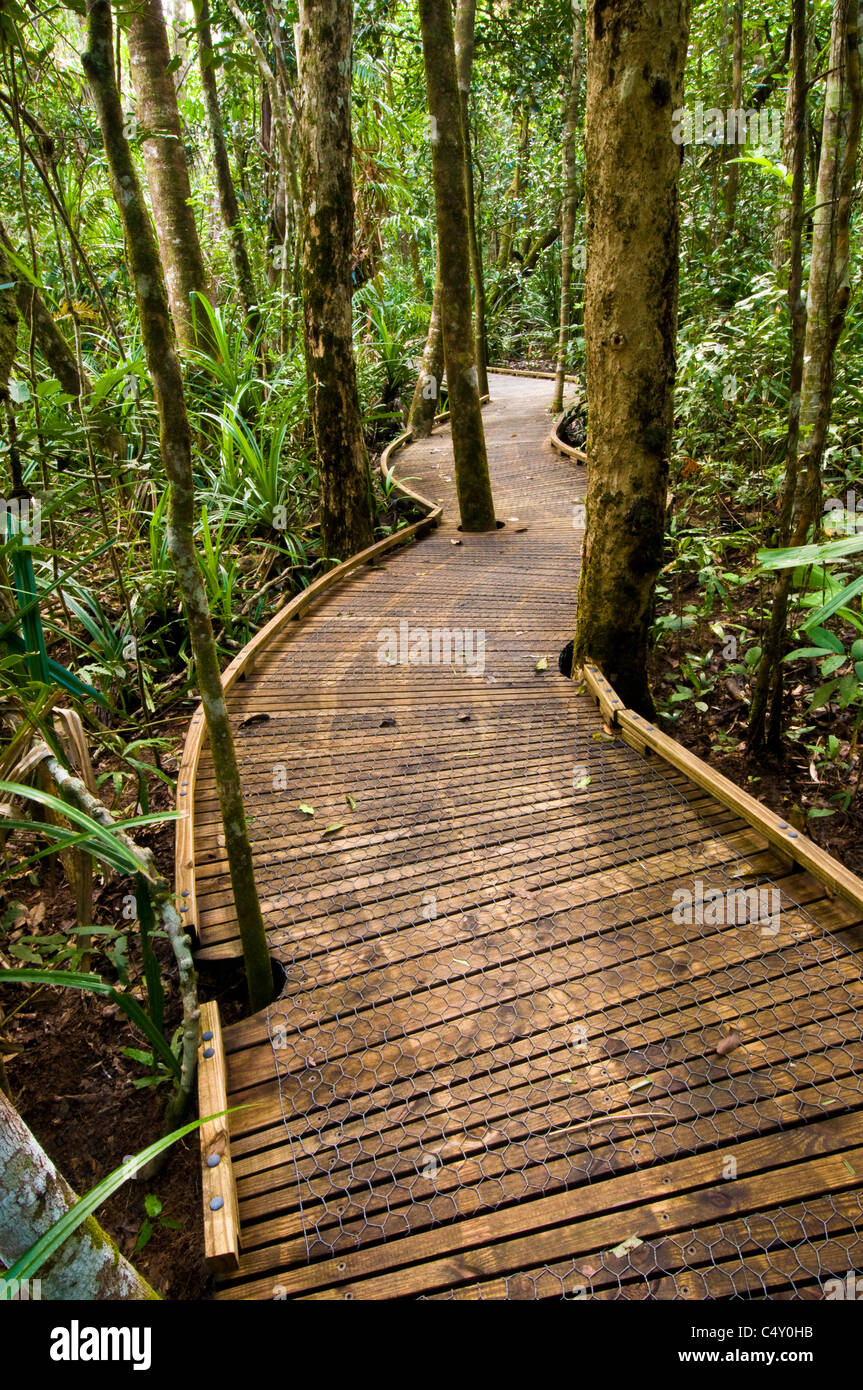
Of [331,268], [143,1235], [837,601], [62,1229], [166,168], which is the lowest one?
[143,1235]

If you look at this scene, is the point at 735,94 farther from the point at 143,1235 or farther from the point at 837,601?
the point at 143,1235

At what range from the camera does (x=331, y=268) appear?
15.8ft

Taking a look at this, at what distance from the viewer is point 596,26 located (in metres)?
2.87

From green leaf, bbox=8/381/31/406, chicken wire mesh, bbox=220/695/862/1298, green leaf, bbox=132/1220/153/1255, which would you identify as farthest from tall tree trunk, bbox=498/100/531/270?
green leaf, bbox=132/1220/153/1255

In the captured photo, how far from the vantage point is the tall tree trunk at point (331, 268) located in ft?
14.8

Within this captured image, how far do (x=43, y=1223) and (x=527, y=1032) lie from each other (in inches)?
44.1

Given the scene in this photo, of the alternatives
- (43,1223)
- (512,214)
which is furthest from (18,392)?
(512,214)

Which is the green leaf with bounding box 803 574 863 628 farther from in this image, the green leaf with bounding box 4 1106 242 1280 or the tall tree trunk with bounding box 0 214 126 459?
the tall tree trunk with bounding box 0 214 126 459

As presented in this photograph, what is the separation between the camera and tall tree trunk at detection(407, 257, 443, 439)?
311 inches

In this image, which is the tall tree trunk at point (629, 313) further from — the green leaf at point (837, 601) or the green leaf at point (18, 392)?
the green leaf at point (18, 392)
